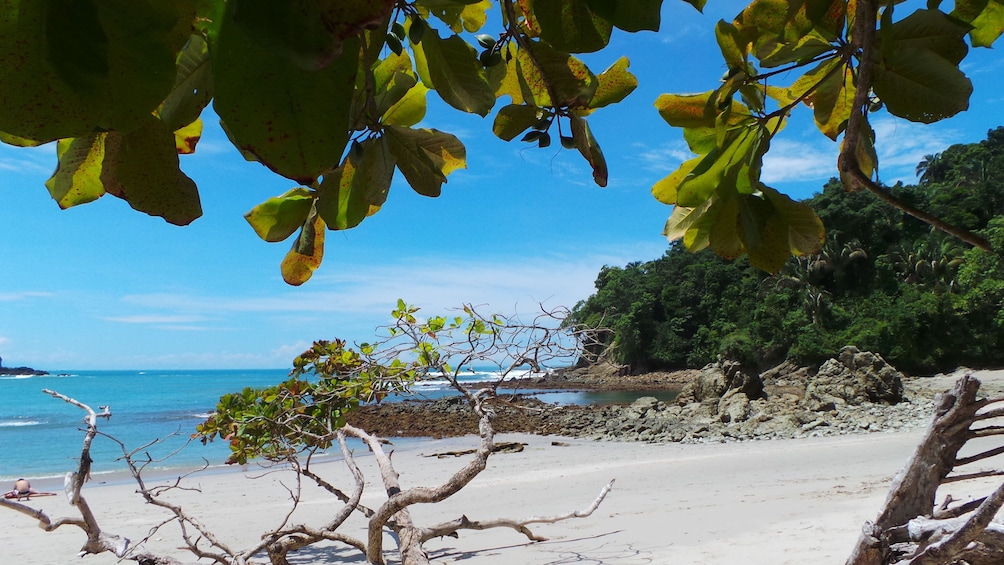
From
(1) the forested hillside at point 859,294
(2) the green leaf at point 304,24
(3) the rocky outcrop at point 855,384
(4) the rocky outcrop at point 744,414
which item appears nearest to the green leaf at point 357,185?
(2) the green leaf at point 304,24

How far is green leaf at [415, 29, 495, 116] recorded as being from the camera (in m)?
0.64

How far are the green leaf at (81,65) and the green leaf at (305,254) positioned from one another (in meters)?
0.42

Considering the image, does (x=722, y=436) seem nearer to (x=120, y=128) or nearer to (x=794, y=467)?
(x=794, y=467)

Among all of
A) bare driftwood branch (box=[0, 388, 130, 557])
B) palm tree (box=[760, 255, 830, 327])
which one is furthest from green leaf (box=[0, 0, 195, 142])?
palm tree (box=[760, 255, 830, 327])

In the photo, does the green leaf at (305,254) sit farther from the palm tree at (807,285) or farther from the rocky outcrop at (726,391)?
the palm tree at (807,285)

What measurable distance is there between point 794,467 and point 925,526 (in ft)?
30.3

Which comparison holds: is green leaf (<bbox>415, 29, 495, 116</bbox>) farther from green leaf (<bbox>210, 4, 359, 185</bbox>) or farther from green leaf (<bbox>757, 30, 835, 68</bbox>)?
green leaf (<bbox>757, 30, 835, 68</bbox>)

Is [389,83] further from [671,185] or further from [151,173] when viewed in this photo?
[671,185]

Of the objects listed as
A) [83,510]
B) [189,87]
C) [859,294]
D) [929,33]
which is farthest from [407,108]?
[859,294]

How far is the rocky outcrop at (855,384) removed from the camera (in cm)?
1744

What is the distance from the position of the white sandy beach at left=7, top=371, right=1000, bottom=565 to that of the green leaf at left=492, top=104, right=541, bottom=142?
195 inches

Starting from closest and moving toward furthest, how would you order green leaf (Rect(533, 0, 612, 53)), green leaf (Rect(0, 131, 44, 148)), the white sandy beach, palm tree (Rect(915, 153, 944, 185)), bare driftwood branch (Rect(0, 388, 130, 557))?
green leaf (Rect(0, 131, 44, 148)), green leaf (Rect(533, 0, 612, 53)), bare driftwood branch (Rect(0, 388, 130, 557)), the white sandy beach, palm tree (Rect(915, 153, 944, 185))

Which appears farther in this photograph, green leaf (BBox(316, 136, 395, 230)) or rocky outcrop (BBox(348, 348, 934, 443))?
rocky outcrop (BBox(348, 348, 934, 443))

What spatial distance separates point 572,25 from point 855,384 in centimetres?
2036
